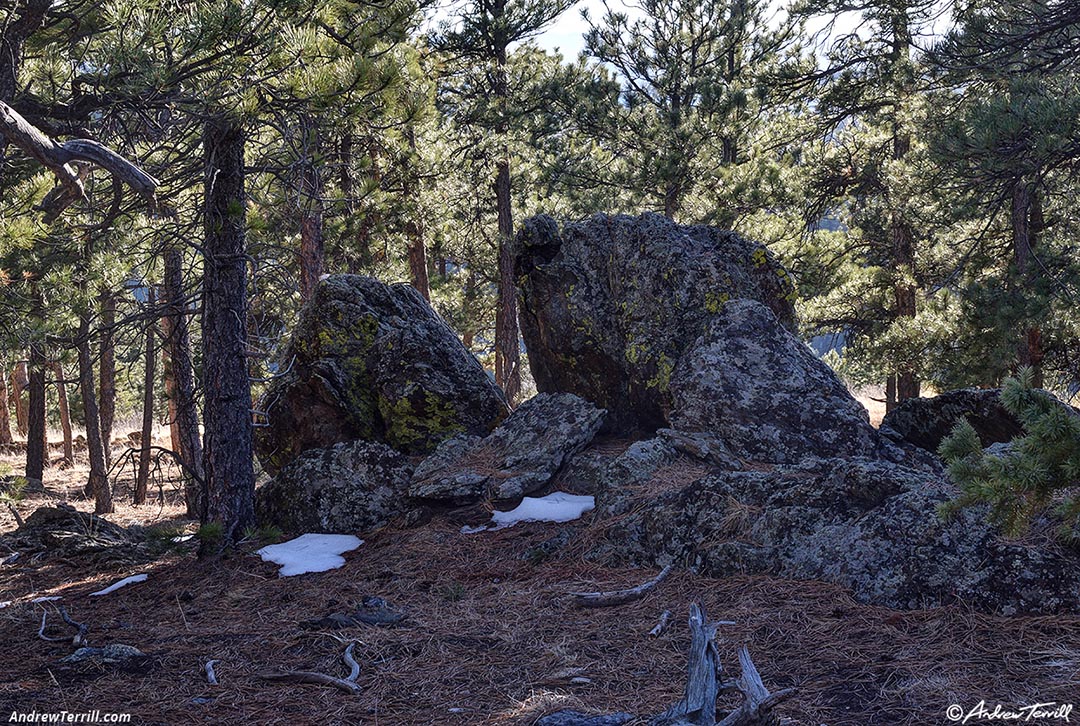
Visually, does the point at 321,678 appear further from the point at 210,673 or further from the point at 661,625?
the point at 661,625

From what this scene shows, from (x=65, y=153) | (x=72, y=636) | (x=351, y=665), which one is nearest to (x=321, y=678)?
(x=351, y=665)

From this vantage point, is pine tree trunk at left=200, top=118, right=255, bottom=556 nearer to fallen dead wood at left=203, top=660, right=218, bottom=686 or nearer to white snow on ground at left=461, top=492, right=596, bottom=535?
white snow on ground at left=461, top=492, right=596, bottom=535

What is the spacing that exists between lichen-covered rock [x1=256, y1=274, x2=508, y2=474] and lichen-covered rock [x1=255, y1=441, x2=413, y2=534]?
76 centimetres

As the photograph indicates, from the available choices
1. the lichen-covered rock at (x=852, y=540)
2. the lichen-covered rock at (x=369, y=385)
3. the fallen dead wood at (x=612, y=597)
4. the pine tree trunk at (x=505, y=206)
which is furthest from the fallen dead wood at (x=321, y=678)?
the pine tree trunk at (x=505, y=206)

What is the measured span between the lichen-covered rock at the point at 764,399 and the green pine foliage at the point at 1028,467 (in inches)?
150

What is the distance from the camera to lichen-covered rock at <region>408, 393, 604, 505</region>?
6.93 meters

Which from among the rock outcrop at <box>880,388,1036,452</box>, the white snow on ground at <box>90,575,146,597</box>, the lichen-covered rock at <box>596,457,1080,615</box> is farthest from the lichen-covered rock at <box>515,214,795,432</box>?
the white snow on ground at <box>90,575,146,597</box>

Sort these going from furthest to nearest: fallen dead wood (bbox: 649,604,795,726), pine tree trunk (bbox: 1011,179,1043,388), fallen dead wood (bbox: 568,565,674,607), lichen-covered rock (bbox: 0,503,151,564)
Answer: pine tree trunk (bbox: 1011,179,1043,388), lichen-covered rock (bbox: 0,503,151,564), fallen dead wood (bbox: 568,565,674,607), fallen dead wood (bbox: 649,604,795,726)

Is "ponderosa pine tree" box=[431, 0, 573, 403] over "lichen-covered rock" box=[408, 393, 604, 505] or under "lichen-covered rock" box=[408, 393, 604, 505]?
over

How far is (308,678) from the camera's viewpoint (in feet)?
12.0

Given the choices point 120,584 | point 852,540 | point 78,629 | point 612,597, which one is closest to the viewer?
point 852,540

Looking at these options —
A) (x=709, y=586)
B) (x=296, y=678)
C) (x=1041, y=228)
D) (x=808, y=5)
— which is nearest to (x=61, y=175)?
(x=296, y=678)

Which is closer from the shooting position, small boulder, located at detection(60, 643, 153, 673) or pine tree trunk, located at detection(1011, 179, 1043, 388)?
small boulder, located at detection(60, 643, 153, 673)

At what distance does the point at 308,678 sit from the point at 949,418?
20.0ft
